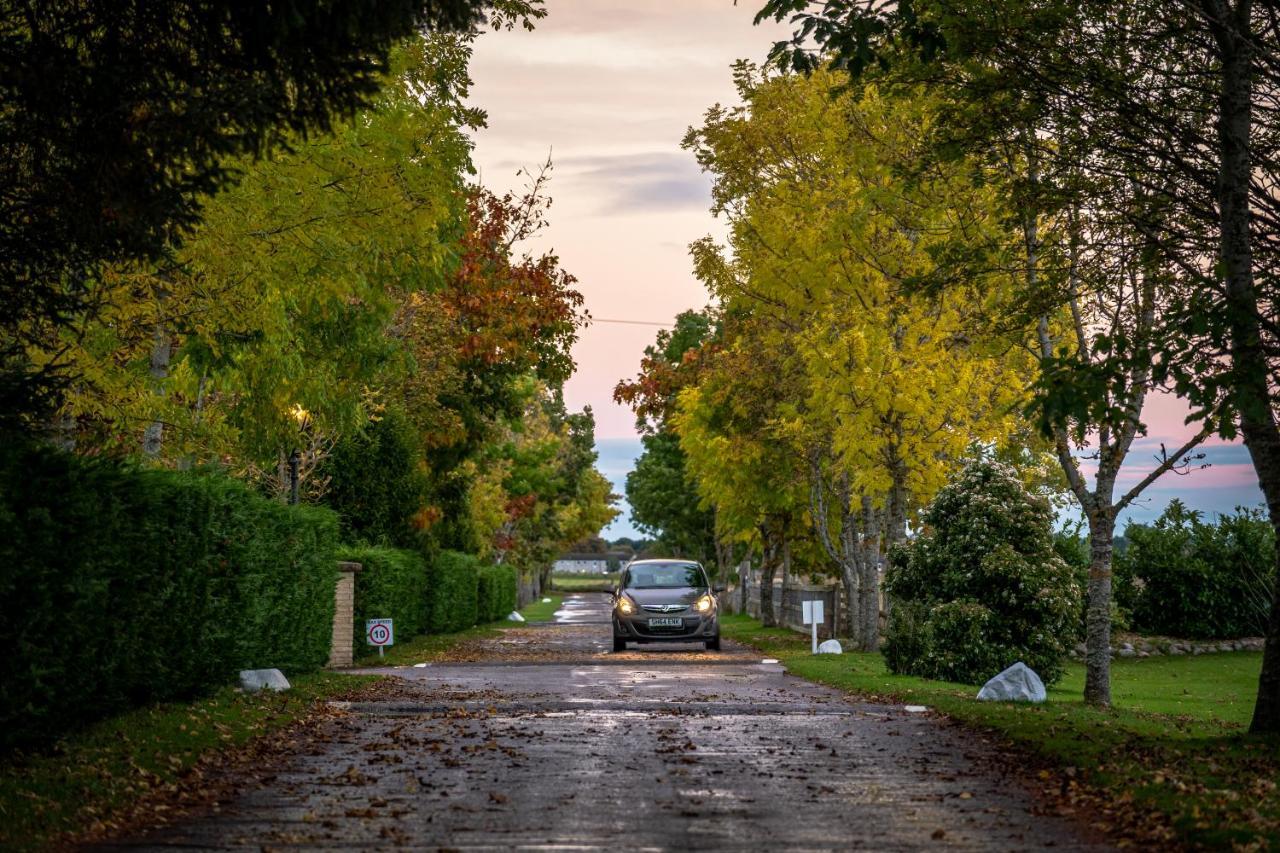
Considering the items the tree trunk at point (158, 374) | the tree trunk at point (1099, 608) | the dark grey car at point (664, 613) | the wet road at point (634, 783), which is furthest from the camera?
the dark grey car at point (664, 613)

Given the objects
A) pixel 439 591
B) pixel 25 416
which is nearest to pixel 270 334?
pixel 25 416

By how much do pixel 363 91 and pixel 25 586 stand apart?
13.6 feet

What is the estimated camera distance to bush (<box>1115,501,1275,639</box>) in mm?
33219

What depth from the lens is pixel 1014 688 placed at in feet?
53.9

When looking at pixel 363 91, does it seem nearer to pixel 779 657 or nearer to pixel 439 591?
pixel 779 657

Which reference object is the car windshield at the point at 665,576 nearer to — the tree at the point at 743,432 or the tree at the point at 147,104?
the tree at the point at 743,432

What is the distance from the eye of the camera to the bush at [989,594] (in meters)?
20.4

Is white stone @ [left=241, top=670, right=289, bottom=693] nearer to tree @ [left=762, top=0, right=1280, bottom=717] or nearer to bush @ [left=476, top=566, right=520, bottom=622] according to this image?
tree @ [left=762, top=0, right=1280, bottom=717]

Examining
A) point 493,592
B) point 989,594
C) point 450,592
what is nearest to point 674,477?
point 493,592

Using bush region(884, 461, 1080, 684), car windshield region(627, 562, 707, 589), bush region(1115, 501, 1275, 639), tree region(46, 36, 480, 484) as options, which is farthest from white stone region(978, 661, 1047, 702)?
bush region(1115, 501, 1275, 639)

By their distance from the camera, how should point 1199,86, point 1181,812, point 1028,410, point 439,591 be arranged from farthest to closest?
1. point 439,591
2. point 1199,86
3. point 1028,410
4. point 1181,812

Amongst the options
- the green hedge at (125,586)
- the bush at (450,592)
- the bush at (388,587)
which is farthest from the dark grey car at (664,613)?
the green hedge at (125,586)

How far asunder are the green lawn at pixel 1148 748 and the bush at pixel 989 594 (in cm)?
67

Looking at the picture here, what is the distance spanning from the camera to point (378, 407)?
27578 millimetres
